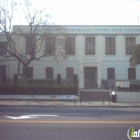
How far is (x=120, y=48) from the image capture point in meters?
36.9

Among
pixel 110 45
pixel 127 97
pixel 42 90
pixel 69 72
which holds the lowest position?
pixel 127 97

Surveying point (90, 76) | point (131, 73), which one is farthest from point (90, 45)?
point (131, 73)

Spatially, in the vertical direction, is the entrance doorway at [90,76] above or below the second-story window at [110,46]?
below

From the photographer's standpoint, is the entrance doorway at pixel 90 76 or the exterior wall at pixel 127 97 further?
the entrance doorway at pixel 90 76

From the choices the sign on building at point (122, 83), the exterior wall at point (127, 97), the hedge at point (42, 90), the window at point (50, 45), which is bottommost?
the exterior wall at point (127, 97)

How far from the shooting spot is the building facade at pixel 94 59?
1435 inches

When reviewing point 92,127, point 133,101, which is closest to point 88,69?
point 133,101

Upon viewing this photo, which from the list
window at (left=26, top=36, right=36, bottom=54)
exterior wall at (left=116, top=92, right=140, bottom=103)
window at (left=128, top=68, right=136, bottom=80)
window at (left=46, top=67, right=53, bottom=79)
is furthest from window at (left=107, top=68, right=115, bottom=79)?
window at (left=26, top=36, right=36, bottom=54)

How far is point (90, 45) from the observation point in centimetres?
3712

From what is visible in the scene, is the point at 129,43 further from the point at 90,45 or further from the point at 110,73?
the point at 90,45

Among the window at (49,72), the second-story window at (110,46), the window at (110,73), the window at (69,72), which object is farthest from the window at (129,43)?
the window at (49,72)

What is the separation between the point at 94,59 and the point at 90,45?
2.58 meters

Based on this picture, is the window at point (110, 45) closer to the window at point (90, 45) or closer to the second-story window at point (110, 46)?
the second-story window at point (110, 46)

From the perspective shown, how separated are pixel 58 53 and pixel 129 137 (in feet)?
83.2
